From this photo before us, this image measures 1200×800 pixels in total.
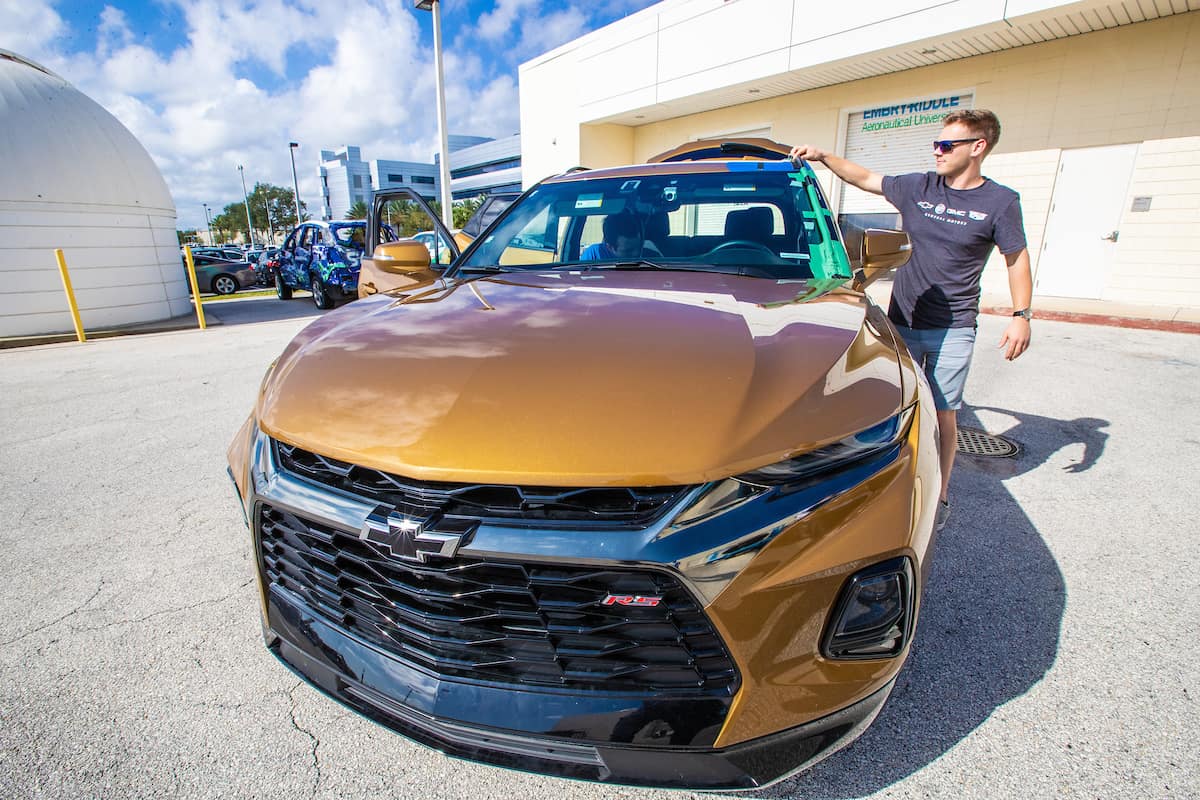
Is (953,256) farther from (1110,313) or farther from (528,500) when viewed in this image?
(1110,313)

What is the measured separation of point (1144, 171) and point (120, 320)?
17.5 meters

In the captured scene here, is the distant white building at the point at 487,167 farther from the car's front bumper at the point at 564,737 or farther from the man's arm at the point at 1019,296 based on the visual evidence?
the car's front bumper at the point at 564,737

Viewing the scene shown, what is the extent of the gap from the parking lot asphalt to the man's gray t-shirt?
3.30ft

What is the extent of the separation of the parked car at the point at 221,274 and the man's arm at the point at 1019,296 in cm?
1948

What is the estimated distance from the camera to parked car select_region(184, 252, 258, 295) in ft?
53.8

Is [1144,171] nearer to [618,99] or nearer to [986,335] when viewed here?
[986,335]

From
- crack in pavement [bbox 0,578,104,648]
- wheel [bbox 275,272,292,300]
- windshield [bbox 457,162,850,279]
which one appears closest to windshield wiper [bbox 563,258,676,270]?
windshield [bbox 457,162,850,279]

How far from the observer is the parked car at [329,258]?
33.1 ft

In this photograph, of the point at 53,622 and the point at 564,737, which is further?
the point at 53,622

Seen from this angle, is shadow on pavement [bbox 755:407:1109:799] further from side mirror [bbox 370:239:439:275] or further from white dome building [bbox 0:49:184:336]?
white dome building [bbox 0:49:184:336]

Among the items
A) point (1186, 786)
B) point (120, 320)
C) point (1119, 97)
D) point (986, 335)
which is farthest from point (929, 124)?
point (120, 320)

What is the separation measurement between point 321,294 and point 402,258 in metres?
9.39

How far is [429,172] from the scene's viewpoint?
79.7 metres

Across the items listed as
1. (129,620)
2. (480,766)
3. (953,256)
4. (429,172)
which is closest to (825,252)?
(953,256)
